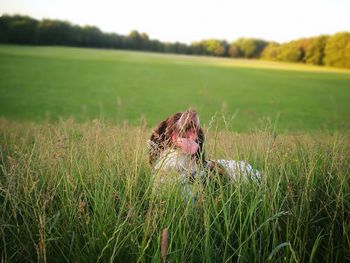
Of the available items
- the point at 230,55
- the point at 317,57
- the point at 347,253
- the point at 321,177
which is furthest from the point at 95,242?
the point at 230,55

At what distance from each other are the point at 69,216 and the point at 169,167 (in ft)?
2.48

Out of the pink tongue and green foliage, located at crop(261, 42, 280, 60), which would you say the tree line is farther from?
the pink tongue

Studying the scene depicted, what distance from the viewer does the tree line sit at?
3656 centimetres

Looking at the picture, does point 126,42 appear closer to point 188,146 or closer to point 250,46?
point 250,46

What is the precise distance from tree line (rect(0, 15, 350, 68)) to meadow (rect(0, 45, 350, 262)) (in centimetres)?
321

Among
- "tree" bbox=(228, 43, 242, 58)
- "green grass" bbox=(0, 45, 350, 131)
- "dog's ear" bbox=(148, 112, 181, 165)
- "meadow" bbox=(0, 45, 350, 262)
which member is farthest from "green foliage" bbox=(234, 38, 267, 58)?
"dog's ear" bbox=(148, 112, 181, 165)

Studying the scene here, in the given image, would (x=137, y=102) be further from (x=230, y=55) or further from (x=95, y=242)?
(x=230, y=55)

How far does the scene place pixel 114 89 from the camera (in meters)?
23.8

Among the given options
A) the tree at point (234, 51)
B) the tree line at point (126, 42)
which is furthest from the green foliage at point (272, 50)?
the tree at point (234, 51)

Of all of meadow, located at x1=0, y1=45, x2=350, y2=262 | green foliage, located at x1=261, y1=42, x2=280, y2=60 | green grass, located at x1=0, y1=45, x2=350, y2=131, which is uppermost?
green foliage, located at x1=261, y1=42, x2=280, y2=60

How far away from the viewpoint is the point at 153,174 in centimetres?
237

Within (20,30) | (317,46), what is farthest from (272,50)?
(20,30)

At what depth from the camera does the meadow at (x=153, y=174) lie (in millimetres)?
1724

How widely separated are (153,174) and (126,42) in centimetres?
8148
